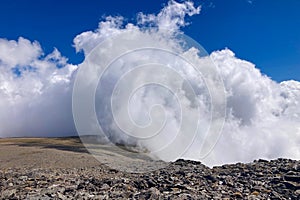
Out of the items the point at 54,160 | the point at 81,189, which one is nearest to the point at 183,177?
the point at 81,189

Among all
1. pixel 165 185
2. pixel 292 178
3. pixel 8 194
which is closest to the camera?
pixel 8 194

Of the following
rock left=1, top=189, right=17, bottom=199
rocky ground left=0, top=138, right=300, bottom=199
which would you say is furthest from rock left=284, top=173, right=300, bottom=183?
rock left=1, top=189, right=17, bottom=199

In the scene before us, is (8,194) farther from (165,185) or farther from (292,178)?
(292,178)

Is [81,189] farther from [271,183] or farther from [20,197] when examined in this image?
[271,183]

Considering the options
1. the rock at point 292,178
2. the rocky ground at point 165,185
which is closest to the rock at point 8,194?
the rocky ground at point 165,185

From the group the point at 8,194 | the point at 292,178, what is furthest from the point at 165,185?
the point at 8,194

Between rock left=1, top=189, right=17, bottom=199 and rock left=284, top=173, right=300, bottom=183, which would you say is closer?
rock left=1, top=189, right=17, bottom=199

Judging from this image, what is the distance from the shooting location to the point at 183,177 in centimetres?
1906

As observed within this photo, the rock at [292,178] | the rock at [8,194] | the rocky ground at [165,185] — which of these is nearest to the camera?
the rock at [8,194]

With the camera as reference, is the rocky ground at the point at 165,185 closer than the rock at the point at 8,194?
No

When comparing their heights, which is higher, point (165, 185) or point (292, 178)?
point (292, 178)

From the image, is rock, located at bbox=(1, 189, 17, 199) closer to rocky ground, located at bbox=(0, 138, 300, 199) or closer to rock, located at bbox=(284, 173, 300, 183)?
rocky ground, located at bbox=(0, 138, 300, 199)

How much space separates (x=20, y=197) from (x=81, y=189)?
2.78 meters

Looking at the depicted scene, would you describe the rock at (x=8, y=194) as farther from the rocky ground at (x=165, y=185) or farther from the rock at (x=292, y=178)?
the rock at (x=292, y=178)
